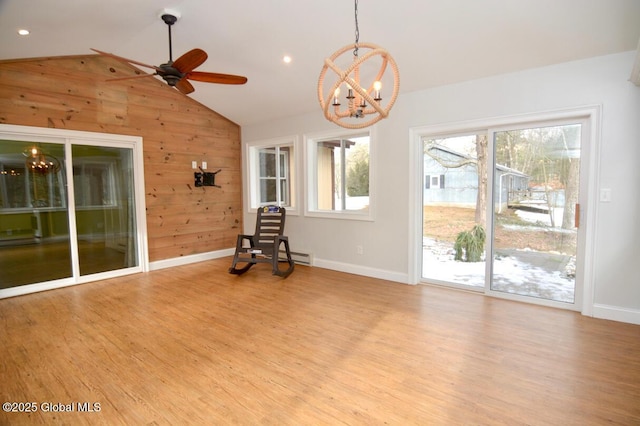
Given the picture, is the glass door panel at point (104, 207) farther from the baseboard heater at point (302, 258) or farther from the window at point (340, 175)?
the window at point (340, 175)

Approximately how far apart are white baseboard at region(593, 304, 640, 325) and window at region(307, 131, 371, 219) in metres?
2.67

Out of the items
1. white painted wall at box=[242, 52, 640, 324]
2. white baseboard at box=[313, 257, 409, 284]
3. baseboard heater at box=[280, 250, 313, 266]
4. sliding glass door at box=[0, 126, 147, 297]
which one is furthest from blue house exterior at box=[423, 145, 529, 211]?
sliding glass door at box=[0, 126, 147, 297]

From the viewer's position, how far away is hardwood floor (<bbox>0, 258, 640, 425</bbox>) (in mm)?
1933

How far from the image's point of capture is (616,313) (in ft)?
10.3

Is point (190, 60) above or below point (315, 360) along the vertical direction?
above

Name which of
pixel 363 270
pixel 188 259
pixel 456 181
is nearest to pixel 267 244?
pixel 363 270

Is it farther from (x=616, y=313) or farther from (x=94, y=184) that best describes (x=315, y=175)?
(x=616, y=313)

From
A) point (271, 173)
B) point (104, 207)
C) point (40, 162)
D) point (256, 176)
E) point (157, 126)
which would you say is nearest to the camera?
point (40, 162)

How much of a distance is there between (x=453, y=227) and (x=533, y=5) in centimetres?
242

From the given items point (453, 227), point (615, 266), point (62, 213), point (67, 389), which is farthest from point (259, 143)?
point (615, 266)

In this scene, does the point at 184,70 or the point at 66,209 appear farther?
the point at 66,209

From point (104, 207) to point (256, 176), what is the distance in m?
2.61

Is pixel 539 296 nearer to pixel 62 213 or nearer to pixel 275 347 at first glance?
pixel 275 347

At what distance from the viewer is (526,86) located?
3.44m
